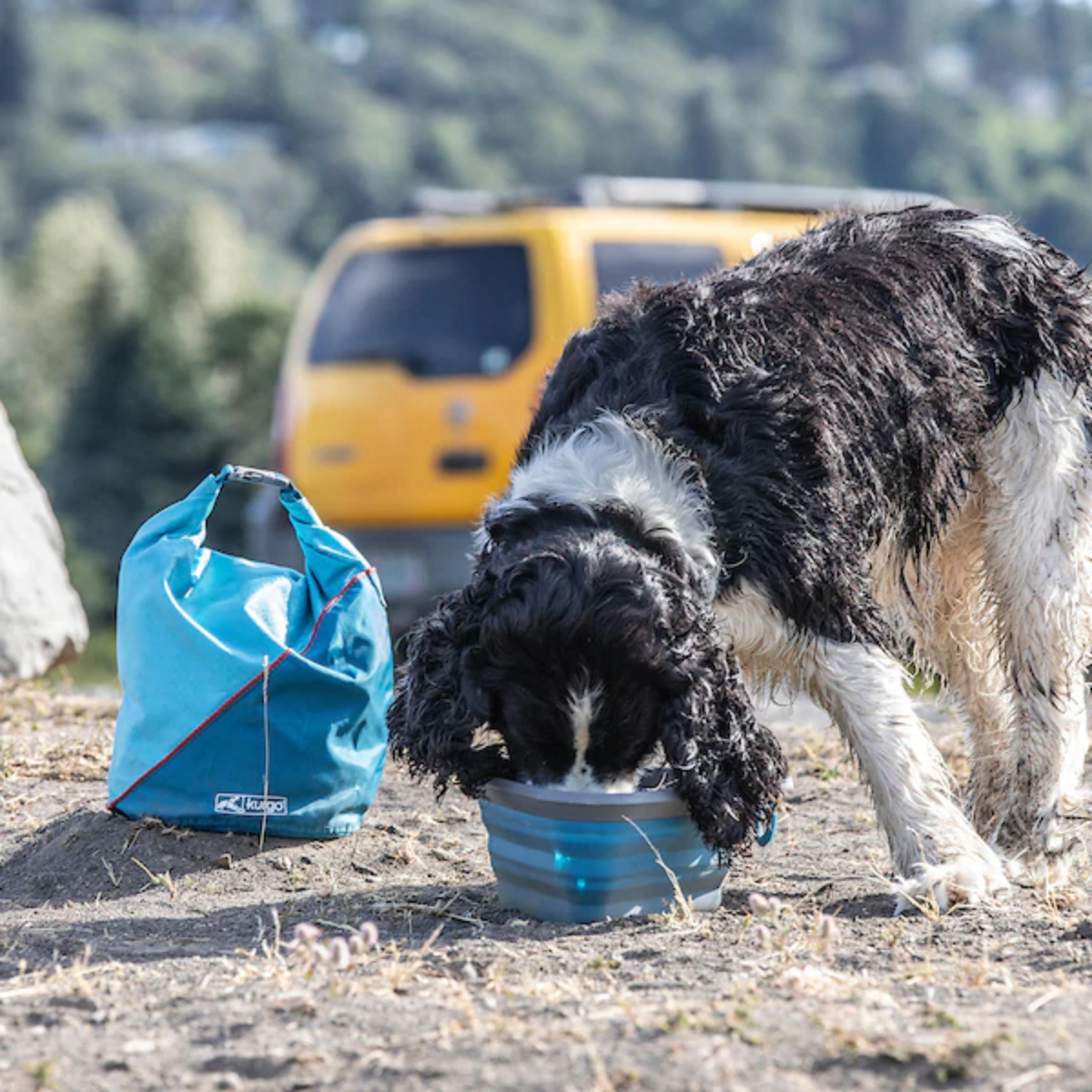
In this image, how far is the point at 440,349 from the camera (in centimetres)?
977

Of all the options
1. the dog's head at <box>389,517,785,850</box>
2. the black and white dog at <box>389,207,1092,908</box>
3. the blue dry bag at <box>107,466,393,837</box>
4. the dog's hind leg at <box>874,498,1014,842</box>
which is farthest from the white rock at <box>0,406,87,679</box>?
the dog's hind leg at <box>874,498,1014,842</box>

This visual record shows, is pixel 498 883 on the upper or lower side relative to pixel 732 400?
lower

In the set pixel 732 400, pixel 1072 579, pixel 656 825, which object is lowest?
pixel 656 825

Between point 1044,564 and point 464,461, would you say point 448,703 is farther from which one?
point 464,461

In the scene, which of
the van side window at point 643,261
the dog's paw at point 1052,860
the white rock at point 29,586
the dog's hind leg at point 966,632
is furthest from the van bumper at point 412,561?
the dog's paw at point 1052,860

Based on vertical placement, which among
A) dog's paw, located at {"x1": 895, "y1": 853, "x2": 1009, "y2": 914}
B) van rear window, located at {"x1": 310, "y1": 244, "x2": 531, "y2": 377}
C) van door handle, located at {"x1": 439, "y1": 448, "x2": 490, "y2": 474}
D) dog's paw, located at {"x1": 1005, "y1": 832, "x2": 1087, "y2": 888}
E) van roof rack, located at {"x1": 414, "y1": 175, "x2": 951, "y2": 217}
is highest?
van roof rack, located at {"x1": 414, "y1": 175, "x2": 951, "y2": 217}

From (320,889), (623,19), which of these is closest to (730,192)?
(320,889)

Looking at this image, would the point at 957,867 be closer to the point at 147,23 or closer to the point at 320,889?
the point at 320,889

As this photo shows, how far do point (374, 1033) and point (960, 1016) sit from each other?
951 millimetres

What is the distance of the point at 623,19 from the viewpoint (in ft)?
396

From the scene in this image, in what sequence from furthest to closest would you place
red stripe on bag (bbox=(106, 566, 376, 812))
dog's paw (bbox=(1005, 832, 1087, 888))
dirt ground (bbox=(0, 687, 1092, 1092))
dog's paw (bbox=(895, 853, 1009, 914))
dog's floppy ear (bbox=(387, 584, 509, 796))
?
dog's paw (bbox=(1005, 832, 1087, 888)), red stripe on bag (bbox=(106, 566, 376, 812)), dog's paw (bbox=(895, 853, 1009, 914)), dog's floppy ear (bbox=(387, 584, 509, 796)), dirt ground (bbox=(0, 687, 1092, 1092))

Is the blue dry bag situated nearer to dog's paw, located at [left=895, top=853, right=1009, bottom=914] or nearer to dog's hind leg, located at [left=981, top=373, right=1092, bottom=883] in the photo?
dog's paw, located at [left=895, top=853, right=1009, bottom=914]

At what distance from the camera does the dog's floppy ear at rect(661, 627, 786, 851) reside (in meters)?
3.45

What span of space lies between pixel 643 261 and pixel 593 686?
6540mm
